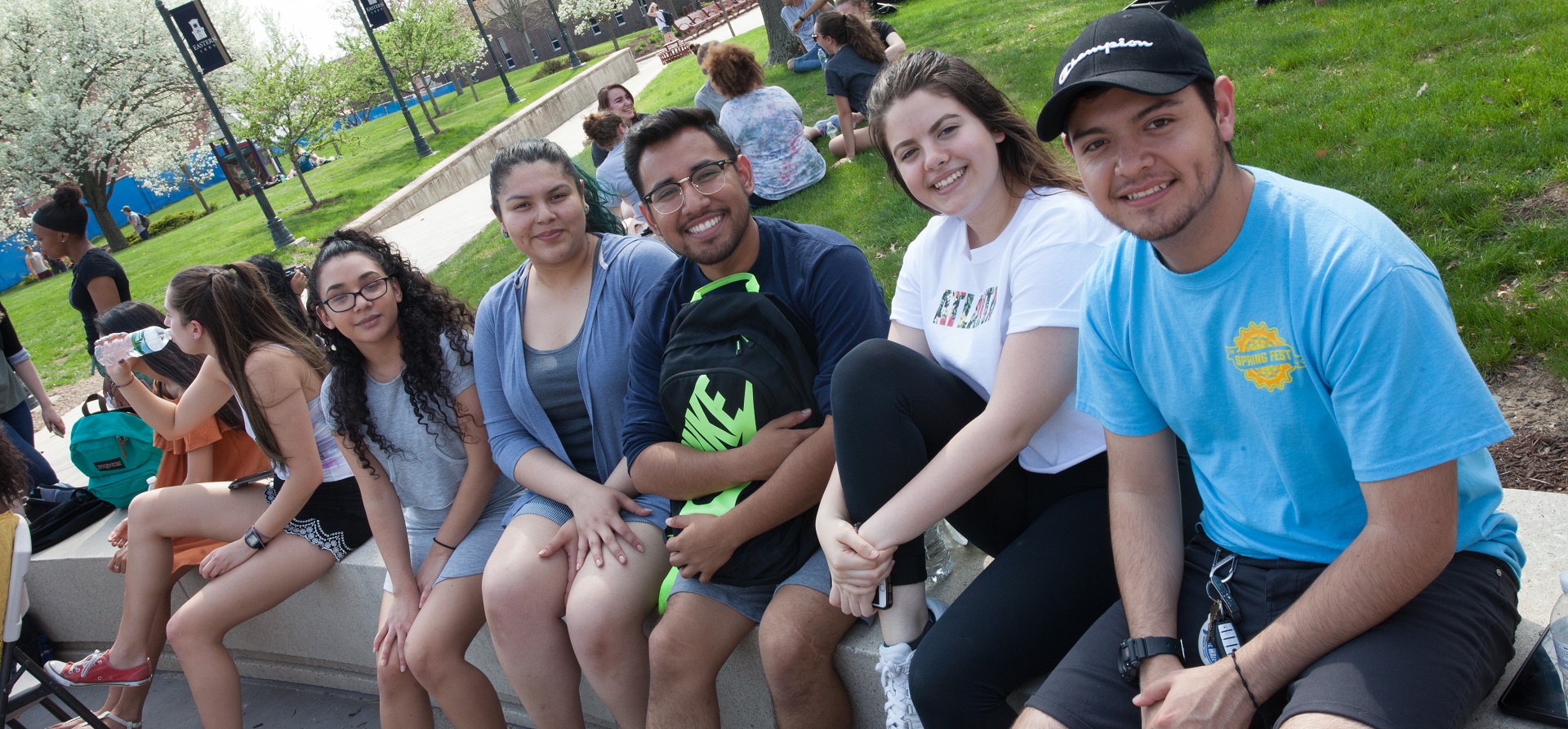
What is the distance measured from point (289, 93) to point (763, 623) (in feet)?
77.7

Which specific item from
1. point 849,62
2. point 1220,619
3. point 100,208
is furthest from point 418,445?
point 100,208

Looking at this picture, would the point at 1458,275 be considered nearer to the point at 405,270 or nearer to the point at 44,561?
the point at 405,270

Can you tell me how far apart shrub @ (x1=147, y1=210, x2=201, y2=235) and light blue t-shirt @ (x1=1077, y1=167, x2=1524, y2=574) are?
34.8m

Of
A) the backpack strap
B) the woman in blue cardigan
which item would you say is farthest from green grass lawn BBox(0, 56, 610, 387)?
the backpack strap

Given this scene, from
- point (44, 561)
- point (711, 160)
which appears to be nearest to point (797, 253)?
point (711, 160)

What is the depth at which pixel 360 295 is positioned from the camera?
3.28 meters

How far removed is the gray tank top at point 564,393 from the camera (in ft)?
10.5

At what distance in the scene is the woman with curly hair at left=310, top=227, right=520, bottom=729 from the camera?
323cm

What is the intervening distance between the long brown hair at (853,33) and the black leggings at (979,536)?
18.4ft

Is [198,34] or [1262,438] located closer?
[1262,438]

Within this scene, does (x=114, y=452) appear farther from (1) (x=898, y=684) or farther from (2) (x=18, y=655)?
(1) (x=898, y=684)

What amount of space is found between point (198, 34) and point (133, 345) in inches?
537

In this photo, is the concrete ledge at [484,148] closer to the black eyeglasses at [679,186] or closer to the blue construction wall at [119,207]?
the black eyeglasses at [679,186]

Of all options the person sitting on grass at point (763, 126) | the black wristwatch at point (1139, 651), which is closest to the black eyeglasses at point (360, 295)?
the black wristwatch at point (1139, 651)
